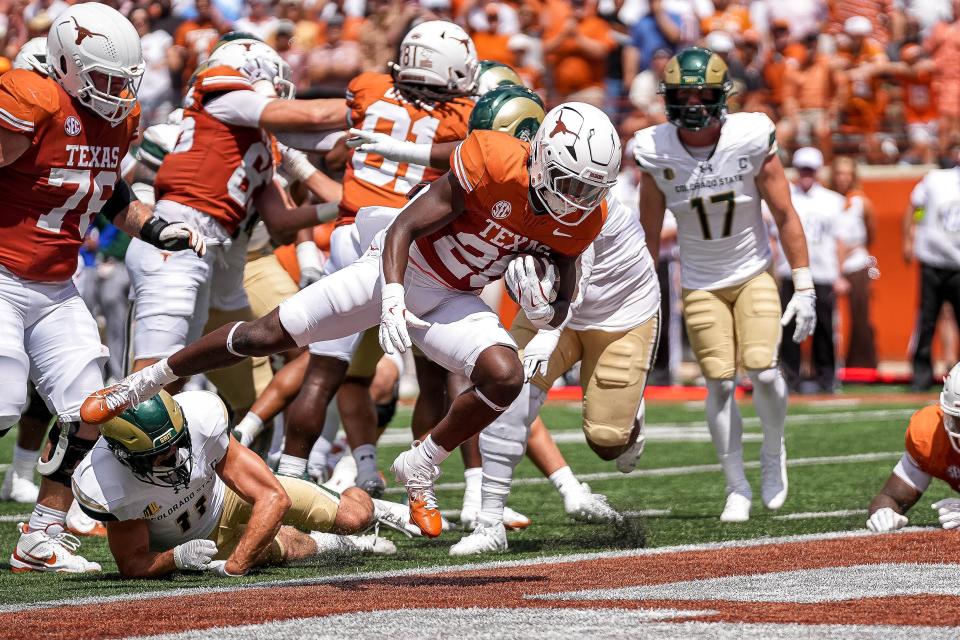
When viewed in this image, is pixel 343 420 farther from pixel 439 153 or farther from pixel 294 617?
pixel 294 617

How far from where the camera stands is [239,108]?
6.76 meters

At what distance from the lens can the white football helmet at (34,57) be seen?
6095 millimetres

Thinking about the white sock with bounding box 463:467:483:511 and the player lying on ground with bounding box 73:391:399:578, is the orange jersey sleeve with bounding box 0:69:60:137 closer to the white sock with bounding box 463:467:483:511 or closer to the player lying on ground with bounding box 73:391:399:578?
the player lying on ground with bounding box 73:391:399:578

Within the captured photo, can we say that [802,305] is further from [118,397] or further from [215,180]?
[118,397]

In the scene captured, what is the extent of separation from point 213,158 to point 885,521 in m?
3.21

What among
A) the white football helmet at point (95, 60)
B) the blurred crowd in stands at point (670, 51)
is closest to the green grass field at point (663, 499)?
the white football helmet at point (95, 60)

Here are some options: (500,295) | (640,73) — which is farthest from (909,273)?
(500,295)

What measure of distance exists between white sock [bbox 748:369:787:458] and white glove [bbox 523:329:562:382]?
1.83m

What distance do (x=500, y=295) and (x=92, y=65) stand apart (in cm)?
804

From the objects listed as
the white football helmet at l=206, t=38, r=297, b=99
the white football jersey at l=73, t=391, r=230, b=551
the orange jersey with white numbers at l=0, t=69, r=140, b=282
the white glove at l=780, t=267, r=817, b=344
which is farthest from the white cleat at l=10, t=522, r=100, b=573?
the white glove at l=780, t=267, r=817, b=344

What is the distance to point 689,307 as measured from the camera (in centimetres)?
705

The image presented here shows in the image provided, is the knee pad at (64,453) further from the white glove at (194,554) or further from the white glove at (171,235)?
the white glove at (171,235)

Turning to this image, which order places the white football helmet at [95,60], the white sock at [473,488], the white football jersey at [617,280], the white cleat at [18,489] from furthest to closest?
the white cleat at [18,489], the white sock at [473,488], the white football jersey at [617,280], the white football helmet at [95,60]

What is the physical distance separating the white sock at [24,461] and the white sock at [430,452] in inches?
125
